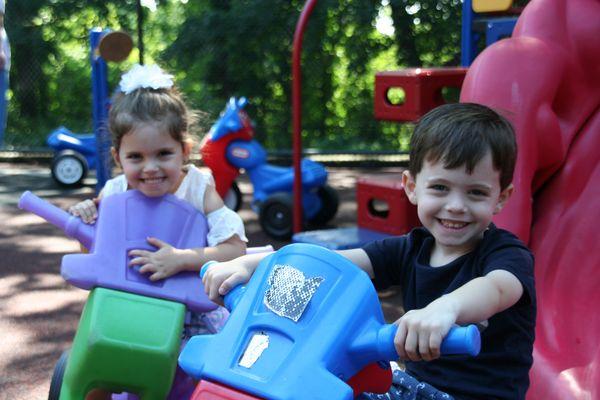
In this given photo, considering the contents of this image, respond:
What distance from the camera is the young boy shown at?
144cm

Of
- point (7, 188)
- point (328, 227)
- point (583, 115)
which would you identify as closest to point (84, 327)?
point (583, 115)

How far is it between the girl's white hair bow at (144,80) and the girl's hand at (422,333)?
1.29m

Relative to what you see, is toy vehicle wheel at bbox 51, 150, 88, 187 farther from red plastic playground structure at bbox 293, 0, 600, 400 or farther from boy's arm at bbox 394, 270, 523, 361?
boy's arm at bbox 394, 270, 523, 361

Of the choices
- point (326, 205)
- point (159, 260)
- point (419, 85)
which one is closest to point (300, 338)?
point (159, 260)

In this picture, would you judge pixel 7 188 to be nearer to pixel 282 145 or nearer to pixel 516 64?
pixel 282 145

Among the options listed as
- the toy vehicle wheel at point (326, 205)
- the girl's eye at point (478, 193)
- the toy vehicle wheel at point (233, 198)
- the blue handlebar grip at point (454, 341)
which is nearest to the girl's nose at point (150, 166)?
the girl's eye at point (478, 193)

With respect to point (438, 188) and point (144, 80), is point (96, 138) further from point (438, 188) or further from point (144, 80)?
point (438, 188)

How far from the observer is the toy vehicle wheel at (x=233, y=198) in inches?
236

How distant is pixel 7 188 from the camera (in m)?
7.09

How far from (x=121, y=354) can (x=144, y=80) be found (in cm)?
80

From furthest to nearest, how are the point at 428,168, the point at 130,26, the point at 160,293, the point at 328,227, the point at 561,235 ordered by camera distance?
the point at 130,26
the point at 328,227
the point at 561,235
the point at 160,293
the point at 428,168

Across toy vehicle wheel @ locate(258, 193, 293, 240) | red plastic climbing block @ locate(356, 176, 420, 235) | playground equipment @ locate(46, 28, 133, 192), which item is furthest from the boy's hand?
toy vehicle wheel @ locate(258, 193, 293, 240)

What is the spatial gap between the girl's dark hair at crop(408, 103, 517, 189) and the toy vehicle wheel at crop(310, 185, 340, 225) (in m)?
4.12

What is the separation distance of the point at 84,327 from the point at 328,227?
3894mm
